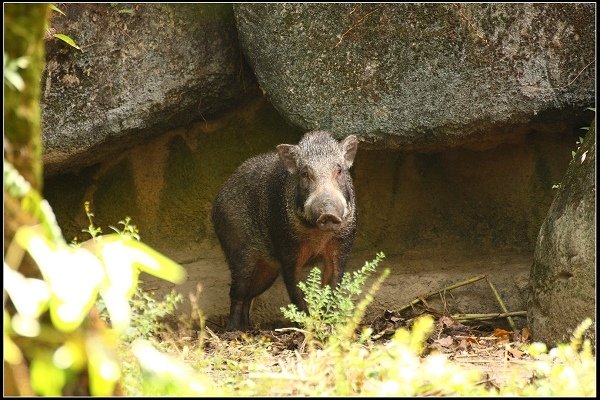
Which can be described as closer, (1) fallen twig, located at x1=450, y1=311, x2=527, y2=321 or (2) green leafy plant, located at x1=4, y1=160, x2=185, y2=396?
(2) green leafy plant, located at x1=4, y1=160, x2=185, y2=396

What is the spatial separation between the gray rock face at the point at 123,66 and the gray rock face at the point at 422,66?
18.5 inches

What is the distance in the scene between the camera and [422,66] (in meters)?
6.99

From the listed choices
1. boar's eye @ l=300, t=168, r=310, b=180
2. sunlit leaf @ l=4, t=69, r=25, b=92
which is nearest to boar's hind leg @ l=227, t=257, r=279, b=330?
boar's eye @ l=300, t=168, r=310, b=180

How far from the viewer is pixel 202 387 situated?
260 centimetres

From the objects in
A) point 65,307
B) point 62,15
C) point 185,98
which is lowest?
point 65,307

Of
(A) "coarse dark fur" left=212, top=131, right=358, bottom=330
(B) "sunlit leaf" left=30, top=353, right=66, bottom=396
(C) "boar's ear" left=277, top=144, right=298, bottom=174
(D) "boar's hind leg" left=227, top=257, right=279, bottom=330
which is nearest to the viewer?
(B) "sunlit leaf" left=30, top=353, right=66, bottom=396

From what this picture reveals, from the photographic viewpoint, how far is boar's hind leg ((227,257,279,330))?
7991 millimetres

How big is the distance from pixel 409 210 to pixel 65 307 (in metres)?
6.77

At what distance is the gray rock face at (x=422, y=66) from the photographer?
6.82m

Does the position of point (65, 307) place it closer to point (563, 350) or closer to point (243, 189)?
point (563, 350)

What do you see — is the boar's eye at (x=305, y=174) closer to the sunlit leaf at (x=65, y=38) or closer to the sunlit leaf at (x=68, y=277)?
the sunlit leaf at (x=65, y=38)

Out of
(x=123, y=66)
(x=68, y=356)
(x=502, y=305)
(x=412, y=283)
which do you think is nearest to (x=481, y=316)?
(x=502, y=305)

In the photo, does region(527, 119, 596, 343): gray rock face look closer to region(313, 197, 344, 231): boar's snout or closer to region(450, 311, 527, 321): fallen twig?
region(450, 311, 527, 321): fallen twig

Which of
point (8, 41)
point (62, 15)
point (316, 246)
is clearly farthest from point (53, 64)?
point (8, 41)
